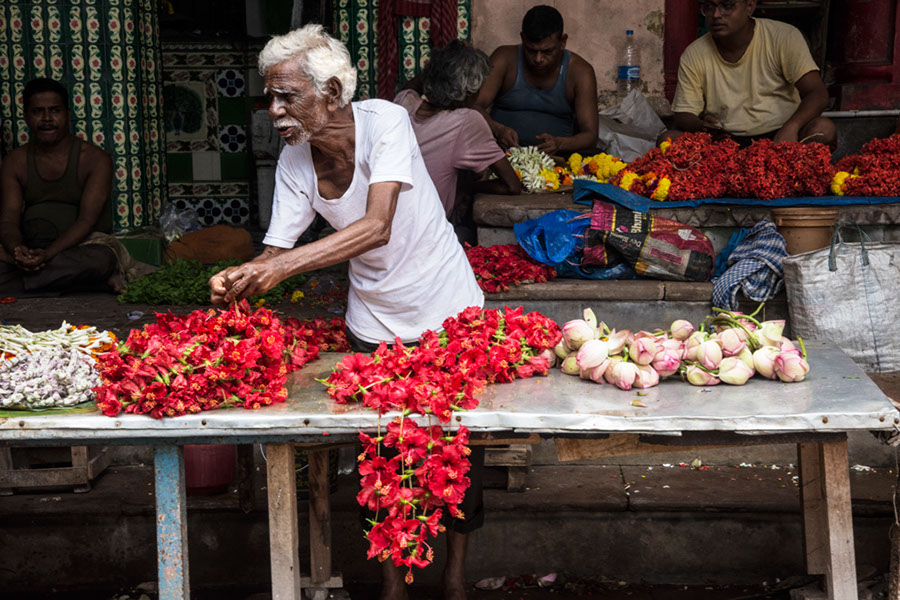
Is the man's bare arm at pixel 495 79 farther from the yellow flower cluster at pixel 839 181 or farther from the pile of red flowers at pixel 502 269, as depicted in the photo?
the yellow flower cluster at pixel 839 181

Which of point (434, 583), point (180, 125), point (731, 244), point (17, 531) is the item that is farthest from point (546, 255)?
point (180, 125)

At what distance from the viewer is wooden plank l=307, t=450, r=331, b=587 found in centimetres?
343

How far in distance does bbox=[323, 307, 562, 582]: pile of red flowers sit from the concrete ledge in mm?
2647

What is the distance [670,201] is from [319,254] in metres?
2.98

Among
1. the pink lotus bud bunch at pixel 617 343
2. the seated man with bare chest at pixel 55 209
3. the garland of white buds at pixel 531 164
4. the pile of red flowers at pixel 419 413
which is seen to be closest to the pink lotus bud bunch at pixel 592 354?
the pink lotus bud bunch at pixel 617 343

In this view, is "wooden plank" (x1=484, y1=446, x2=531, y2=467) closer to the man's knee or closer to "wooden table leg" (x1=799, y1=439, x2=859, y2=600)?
"wooden table leg" (x1=799, y1=439, x2=859, y2=600)

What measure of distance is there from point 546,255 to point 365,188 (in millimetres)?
2097

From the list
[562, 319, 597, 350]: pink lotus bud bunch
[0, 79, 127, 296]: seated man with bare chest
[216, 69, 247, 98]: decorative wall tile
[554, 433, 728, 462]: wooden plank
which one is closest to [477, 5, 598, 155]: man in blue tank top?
[0, 79, 127, 296]: seated man with bare chest

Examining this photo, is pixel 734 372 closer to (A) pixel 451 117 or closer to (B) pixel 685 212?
(A) pixel 451 117

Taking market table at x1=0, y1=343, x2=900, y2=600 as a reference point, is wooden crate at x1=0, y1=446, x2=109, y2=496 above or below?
below

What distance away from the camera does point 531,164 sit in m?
5.93

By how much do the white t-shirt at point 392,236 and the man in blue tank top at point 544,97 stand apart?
10.8ft

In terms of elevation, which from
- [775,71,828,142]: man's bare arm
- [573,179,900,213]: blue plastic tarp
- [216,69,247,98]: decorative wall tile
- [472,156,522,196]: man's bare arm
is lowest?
[573,179,900,213]: blue plastic tarp

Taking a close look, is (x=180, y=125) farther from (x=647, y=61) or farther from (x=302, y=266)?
(x=302, y=266)
